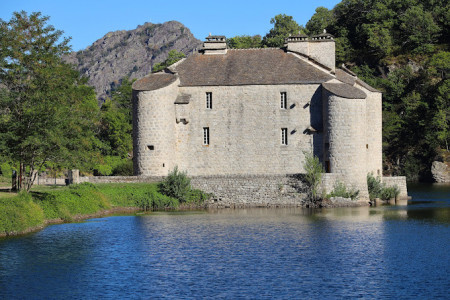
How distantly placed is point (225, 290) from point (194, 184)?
26.8 m

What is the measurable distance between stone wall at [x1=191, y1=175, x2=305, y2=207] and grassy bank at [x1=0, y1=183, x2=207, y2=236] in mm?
2155

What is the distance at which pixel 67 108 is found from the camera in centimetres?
4425

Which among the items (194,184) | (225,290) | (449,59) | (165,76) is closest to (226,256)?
(225,290)

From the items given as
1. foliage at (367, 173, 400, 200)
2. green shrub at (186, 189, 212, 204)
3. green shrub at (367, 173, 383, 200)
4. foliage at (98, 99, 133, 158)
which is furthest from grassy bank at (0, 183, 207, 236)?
foliage at (98, 99, 133, 158)

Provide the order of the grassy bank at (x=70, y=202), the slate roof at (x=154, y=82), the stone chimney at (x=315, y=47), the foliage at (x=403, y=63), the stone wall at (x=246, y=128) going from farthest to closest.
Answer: the foliage at (x=403, y=63)
the stone chimney at (x=315, y=47)
the stone wall at (x=246, y=128)
the slate roof at (x=154, y=82)
the grassy bank at (x=70, y=202)

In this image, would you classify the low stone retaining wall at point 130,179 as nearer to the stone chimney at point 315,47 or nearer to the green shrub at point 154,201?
the green shrub at point 154,201

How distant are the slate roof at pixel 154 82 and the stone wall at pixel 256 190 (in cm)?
877

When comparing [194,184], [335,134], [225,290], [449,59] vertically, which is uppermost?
[449,59]

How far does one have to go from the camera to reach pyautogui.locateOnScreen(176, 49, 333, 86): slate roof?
56.1 meters

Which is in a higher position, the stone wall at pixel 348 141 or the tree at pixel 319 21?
the tree at pixel 319 21

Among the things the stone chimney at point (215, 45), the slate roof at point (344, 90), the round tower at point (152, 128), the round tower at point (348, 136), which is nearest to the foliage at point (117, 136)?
the stone chimney at point (215, 45)

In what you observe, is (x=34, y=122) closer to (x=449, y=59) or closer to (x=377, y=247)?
(x=377, y=247)

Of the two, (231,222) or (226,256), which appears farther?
(231,222)

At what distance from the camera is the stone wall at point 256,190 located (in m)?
51.2
